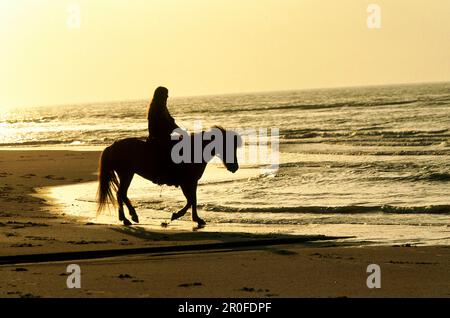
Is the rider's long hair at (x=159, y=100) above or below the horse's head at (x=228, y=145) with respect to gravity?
above

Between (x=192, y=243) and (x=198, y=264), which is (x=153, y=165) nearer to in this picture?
(x=192, y=243)

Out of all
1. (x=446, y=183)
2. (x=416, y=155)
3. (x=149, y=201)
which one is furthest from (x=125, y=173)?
(x=416, y=155)

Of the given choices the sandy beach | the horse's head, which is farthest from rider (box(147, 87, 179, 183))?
the sandy beach

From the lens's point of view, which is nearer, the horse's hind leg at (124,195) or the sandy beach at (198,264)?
the sandy beach at (198,264)

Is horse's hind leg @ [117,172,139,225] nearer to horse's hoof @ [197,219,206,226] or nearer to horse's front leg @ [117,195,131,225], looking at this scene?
horse's front leg @ [117,195,131,225]

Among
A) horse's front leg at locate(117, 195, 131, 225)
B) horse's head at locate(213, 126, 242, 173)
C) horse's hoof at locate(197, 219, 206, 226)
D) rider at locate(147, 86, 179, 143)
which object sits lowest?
horse's hoof at locate(197, 219, 206, 226)

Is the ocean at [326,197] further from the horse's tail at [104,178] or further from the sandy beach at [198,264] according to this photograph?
Result: the sandy beach at [198,264]

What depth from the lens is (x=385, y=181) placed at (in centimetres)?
1794

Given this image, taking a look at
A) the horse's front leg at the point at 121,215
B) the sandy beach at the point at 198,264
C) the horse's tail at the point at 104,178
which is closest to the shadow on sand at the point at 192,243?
the sandy beach at the point at 198,264

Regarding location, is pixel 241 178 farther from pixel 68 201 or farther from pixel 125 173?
pixel 125 173

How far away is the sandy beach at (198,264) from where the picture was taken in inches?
293

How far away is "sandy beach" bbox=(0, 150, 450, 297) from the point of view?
7438mm

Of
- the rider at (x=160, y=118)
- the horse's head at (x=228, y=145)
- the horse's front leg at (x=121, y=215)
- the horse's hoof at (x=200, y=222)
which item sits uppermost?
the rider at (x=160, y=118)

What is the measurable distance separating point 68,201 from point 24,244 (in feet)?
20.8
